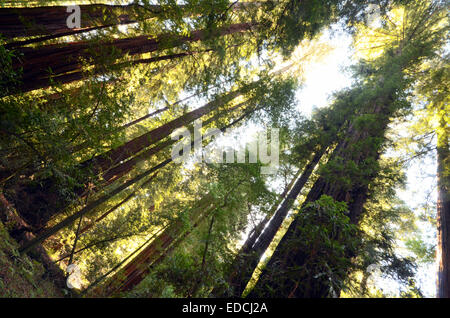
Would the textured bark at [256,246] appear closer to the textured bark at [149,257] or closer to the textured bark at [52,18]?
the textured bark at [149,257]

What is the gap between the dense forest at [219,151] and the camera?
319 centimetres

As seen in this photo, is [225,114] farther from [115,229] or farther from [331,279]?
[115,229]

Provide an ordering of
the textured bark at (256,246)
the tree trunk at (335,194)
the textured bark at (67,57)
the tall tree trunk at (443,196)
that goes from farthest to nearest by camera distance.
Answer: the tall tree trunk at (443,196) → the textured bark at (67,57) → the textured bark at (256,246) → the tree trunk at (335,194)

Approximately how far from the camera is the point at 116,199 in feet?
25.3

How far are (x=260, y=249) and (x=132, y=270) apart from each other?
432 cm

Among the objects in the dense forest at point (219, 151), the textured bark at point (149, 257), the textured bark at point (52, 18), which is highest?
the textured bark at point (52, 18)

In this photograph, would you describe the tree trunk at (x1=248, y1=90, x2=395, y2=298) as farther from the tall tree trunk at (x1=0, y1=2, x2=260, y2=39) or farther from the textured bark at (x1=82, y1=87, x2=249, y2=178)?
the tall tree trunk at (x1=0, y1=2, x2=260, y2=39)

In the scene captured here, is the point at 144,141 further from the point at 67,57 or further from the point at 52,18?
the point at 52,18

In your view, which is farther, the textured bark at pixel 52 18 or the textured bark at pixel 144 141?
the textured bark at pixel 144 141

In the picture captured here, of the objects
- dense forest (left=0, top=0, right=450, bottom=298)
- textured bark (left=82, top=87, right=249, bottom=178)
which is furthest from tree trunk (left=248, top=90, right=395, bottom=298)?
textured bark (left=82, top=87, right=249, bottom=178)

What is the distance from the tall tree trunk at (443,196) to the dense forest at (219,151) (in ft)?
0.11

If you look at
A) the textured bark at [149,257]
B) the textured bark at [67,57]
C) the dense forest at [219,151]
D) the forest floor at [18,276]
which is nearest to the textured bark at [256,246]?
the dense forest at [219,151]
